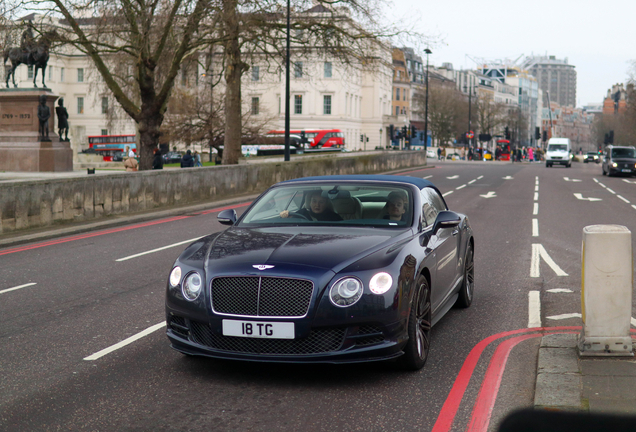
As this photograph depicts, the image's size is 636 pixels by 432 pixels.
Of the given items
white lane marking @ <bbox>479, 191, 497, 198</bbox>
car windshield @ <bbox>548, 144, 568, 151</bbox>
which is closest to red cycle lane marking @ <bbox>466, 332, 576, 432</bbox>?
white lane marking @ <bbox>479, 191, 497, 198</bbox>

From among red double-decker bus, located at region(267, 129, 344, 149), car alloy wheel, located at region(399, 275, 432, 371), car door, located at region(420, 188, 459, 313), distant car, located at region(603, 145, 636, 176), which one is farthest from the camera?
red double-decker bus, located at region(267, 129, 344, 149)

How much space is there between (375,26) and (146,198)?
13.8 meters

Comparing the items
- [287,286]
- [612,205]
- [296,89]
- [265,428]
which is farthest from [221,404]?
[296,89]

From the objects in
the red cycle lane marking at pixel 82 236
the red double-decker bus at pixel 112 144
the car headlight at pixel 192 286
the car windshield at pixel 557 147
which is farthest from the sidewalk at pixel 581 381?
the red double-decker bus at pixel 112 144

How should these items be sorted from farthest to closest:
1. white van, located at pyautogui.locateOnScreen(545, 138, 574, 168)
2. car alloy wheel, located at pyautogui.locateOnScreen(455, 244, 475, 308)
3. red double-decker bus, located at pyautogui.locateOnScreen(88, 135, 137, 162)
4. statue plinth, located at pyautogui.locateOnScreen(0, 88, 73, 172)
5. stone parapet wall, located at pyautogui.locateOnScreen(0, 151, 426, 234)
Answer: red double-decker bus, located at pyautogui.locateOnScreen(88, 135, 137, 162) < white van, located at pyautogui.locateOnScreen(545, 138, 574, 168) < statue plinth, located at pyautogui.locateOnScreen(0, 88, 73, 172) < stone parapet wall, located at pyautogui.locateOnScreen(0, 151, 426, 234) < car alloy wheel, located at pyautogui.locateOnScreen(455, 244, 475, 308)

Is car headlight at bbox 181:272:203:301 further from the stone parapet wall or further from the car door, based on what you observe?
the stone parapet wall

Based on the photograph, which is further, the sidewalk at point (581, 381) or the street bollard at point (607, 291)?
the street bollard at point (607, 291)

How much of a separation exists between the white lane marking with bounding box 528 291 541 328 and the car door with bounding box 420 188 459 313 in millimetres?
800

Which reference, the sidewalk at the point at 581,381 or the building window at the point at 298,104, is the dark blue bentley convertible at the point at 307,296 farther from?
the building window at the point at 298,104

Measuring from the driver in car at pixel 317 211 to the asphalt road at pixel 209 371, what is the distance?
132 cm

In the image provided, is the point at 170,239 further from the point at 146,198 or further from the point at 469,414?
the point at 469,414

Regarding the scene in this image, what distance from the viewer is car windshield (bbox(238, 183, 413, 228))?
6.49 m

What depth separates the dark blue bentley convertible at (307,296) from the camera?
5059mm

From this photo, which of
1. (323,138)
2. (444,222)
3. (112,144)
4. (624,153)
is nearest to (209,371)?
(444,222)
